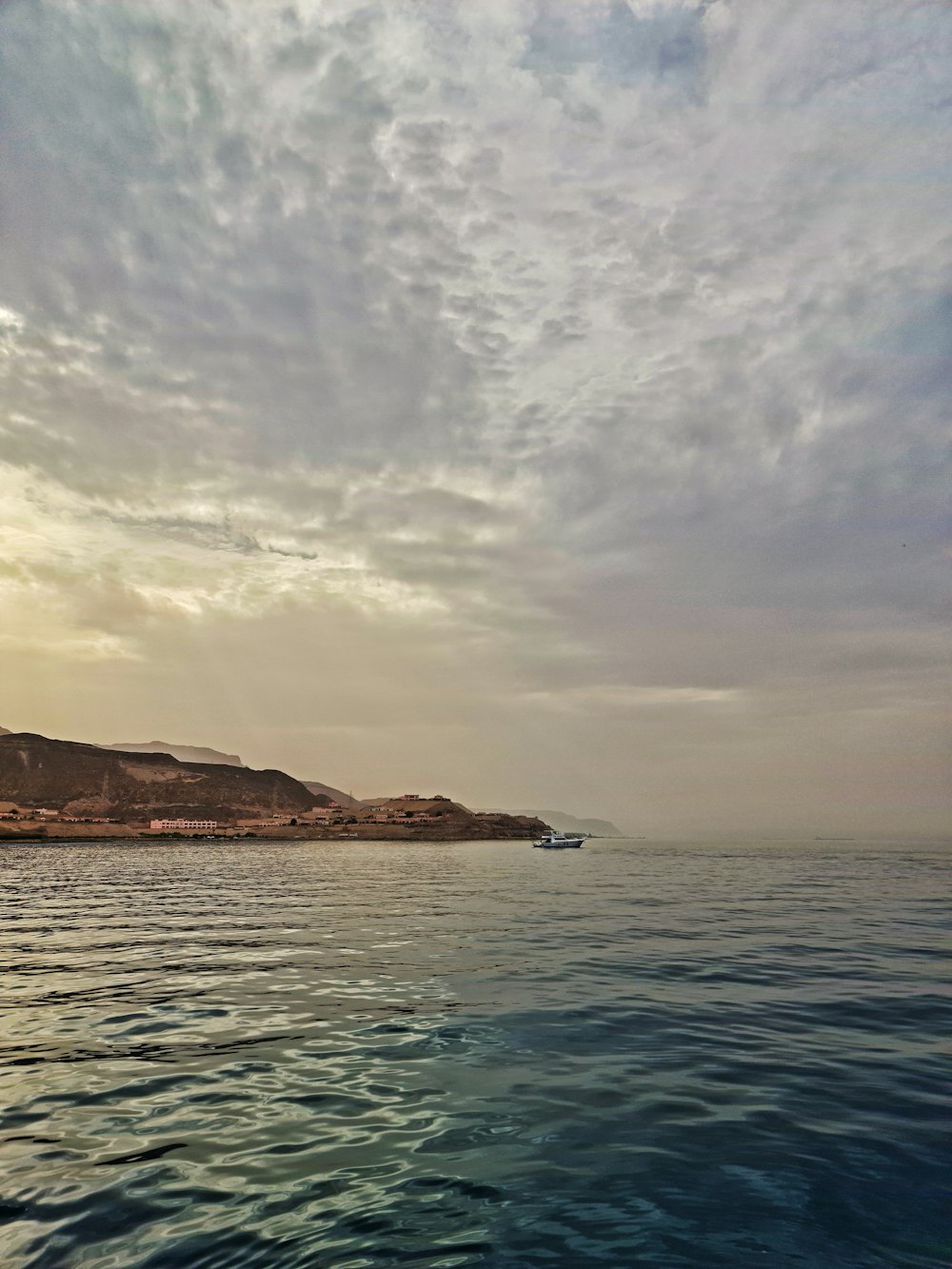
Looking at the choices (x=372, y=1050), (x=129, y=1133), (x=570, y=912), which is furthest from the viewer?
(x=570, y=912)

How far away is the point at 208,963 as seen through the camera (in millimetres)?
23266

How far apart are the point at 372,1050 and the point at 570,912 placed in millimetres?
27218

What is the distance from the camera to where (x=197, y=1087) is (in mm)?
11602

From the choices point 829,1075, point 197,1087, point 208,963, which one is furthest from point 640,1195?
point 208,963

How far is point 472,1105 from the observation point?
36.0ft

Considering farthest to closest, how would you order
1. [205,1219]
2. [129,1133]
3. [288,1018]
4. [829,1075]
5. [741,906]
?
1. [741,906]
2. [288,1018]
3. [829,1075]
4. [129,1133]
5. [205,1219]

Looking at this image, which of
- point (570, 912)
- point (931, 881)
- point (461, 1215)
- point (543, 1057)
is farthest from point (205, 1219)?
point (931, 881)

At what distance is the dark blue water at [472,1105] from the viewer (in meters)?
7.41

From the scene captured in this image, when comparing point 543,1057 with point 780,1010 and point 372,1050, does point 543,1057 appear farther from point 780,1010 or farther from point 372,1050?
point 780,1010

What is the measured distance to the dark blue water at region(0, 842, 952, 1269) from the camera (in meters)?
7.41

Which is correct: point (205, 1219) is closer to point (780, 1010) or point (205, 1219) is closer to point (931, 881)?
point (780, 1010)

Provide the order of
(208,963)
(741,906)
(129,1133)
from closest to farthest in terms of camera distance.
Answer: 1. (129,1133)
2. (208,963)
3. (741,906)

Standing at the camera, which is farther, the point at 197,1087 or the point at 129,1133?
the point at 197,1087

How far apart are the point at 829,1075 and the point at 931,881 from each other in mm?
61484
